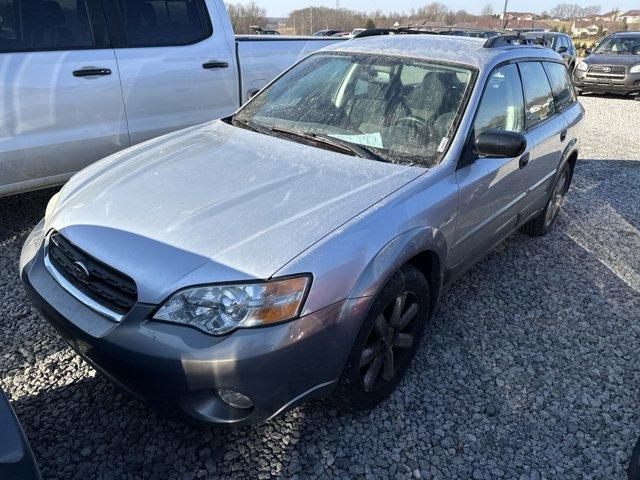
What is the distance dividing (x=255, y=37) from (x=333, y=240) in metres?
3.81

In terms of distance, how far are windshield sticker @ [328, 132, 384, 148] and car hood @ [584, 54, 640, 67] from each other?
13.4 meters

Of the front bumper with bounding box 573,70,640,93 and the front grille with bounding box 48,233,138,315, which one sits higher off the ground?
the front grille with bounding box 48,233,138,315

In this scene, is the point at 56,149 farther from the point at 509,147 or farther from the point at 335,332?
the point at 509,147

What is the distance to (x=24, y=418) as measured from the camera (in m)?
2.29

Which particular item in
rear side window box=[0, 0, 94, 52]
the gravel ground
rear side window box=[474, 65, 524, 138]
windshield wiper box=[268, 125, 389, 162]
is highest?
rear side window box=[0, 0, 94, 52]

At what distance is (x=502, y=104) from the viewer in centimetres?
314

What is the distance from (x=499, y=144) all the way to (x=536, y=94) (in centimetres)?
139

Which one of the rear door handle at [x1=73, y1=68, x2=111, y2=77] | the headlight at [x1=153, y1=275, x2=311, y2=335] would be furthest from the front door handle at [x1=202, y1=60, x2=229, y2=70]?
the headlight at [x1=153, y1=275, x2=311, y2=335]

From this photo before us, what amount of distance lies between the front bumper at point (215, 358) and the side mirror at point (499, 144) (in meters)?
1.18

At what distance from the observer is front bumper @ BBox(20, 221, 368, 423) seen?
5.83 ft

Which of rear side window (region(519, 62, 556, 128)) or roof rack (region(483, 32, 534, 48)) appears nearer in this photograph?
roof rack (region(483, 32, 534, 48))

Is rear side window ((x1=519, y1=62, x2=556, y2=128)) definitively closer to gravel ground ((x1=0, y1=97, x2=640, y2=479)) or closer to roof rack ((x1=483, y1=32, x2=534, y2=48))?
roof rack ((x1=483, y1=32, x2=534, y2=48))

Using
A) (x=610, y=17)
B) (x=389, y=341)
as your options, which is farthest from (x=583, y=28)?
(x=389, y=341)

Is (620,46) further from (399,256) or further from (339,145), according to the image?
(399,256)
